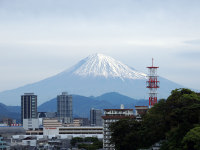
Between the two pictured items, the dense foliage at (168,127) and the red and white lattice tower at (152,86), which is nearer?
the dense foliage at (168,127)

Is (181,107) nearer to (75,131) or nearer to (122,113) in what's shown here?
(122,113)

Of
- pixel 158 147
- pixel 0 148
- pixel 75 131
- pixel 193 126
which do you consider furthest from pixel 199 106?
pixel 75 131

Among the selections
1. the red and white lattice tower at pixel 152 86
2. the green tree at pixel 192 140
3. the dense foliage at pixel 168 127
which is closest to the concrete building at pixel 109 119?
the red and white lattice tower at pixel 152 86

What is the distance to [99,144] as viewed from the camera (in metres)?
107

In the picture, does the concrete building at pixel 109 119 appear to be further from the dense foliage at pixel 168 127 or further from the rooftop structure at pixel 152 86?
the dense foliage at pixel 168 127

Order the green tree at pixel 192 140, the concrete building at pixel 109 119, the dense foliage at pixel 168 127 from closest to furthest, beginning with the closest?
1. the green tree at pixel 192 140
2. the dense foliage at pixel 168 127
3. the concrete building at pixel 109 119

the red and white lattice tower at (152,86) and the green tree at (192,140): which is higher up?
the red and white lattice tower at (152,86)

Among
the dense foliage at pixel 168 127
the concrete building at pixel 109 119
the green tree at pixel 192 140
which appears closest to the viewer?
the green tree at pixel 192 140

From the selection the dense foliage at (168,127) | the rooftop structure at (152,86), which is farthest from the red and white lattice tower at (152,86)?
the dense foliage at (168,127)

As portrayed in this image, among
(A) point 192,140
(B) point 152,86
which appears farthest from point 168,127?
(B) point 152,86

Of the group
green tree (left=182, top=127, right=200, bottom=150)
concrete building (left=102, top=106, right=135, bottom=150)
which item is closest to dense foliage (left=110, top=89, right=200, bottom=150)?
green tree (left=182, top=127, right=200, bottom=150)

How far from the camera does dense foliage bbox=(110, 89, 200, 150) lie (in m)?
56.3

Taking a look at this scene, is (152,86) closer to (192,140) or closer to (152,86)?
(152,86)

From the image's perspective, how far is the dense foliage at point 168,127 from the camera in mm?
56281
